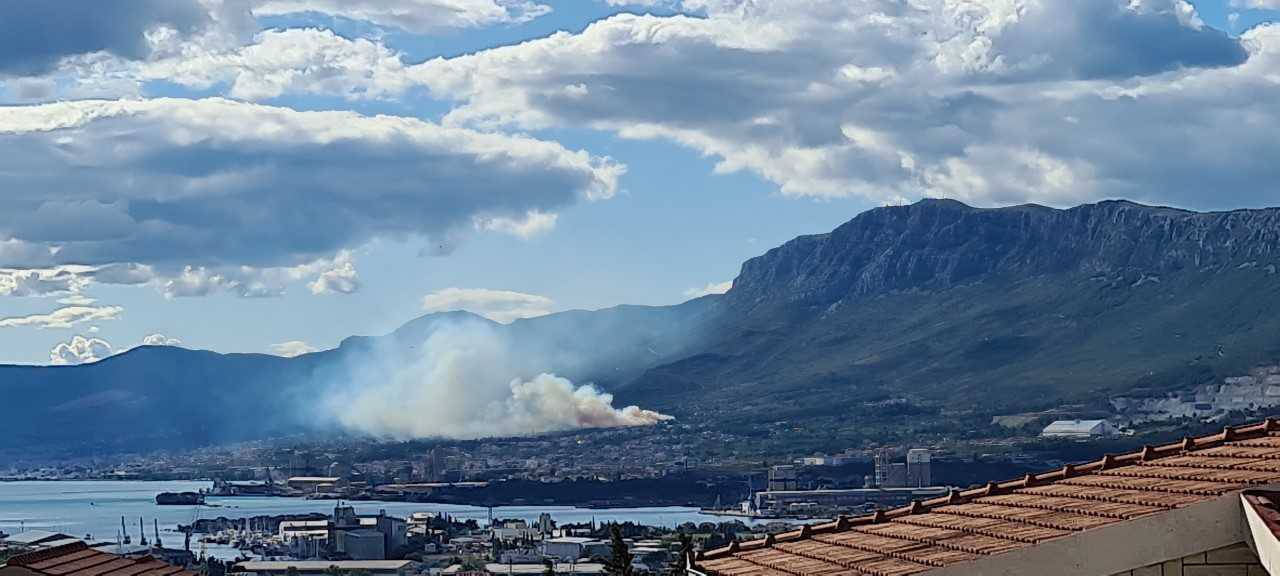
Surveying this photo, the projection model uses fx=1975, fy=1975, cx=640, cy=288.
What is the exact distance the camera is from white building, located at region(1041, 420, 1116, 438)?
192 m

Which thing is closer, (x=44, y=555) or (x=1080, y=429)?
(x=44, y=555)

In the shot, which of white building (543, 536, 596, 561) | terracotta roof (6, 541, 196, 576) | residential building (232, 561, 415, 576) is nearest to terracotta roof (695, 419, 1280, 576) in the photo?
terracotta roof (6, 541, 196, 576)

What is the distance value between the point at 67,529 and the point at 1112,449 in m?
91.7

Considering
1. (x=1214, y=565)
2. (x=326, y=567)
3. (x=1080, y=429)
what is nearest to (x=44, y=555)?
(x=1214, y=565)

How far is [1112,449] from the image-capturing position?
179 meters

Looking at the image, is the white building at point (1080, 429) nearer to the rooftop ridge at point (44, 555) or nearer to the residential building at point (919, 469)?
the residential building at point (919, 469)

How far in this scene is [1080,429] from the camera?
19500 cm

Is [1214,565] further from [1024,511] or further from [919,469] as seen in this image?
[919,469]

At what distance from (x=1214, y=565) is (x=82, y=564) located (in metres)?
11.4

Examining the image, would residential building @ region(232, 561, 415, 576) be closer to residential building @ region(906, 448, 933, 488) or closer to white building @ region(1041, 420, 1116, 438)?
residential building @ region(906, 448, 933, 488)

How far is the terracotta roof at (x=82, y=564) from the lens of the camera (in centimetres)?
1948

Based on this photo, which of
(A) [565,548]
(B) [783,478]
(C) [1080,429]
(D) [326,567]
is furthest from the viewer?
(C) [1080,429]

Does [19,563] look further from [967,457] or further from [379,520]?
[967,457]

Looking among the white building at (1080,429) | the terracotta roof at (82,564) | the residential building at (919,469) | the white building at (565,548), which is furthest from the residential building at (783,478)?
the terracotta roof at (82,564)
